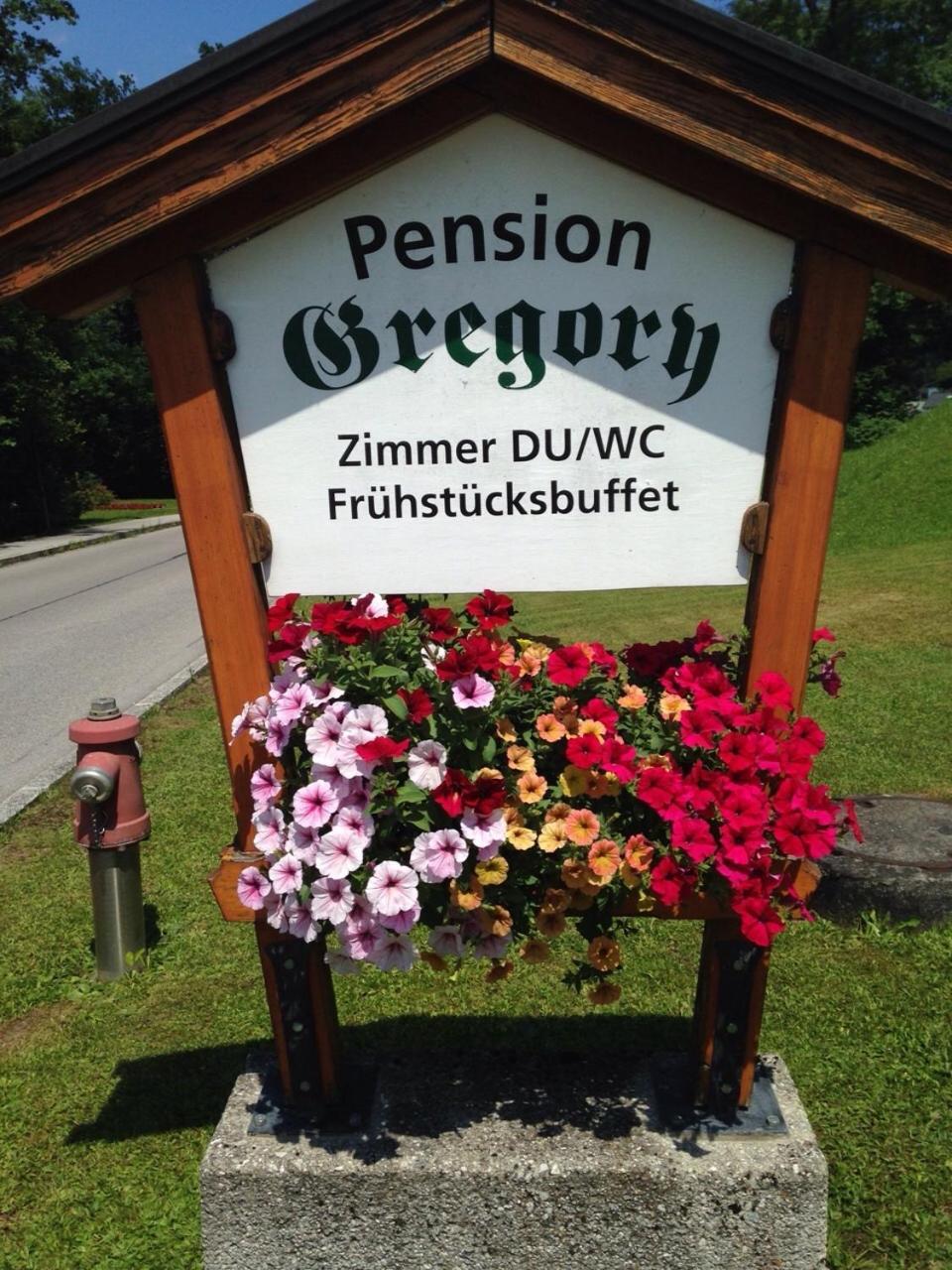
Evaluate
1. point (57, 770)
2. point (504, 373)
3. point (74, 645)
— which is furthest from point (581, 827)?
point (74, 645)

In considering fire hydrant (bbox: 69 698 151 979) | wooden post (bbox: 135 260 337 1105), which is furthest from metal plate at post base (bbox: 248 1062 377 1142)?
fire hydrant (bbox: 69 698 151 979)

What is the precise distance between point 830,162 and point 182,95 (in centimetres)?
123

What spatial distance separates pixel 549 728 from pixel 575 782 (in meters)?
0.12

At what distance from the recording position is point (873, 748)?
623 centimetres

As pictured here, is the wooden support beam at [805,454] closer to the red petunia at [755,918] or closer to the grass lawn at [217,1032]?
the red petunia at [755,918]

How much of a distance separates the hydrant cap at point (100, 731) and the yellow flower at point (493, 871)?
232cm

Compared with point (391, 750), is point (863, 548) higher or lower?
lower

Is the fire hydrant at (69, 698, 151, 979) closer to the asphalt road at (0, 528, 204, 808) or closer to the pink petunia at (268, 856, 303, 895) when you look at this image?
the pink petunia at (268, 856, 303, 895)

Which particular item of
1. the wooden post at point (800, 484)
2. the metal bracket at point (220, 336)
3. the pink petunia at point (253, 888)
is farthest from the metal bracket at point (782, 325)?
the pink petunia at point (253, 888)

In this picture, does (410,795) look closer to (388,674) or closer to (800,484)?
(388,674)

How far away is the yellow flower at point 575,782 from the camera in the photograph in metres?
2.17

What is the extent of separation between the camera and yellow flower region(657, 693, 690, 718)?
2.25 m

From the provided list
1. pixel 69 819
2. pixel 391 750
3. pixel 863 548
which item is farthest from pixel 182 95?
pixel 863 548

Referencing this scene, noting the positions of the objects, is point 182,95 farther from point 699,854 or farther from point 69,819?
point 69,819
